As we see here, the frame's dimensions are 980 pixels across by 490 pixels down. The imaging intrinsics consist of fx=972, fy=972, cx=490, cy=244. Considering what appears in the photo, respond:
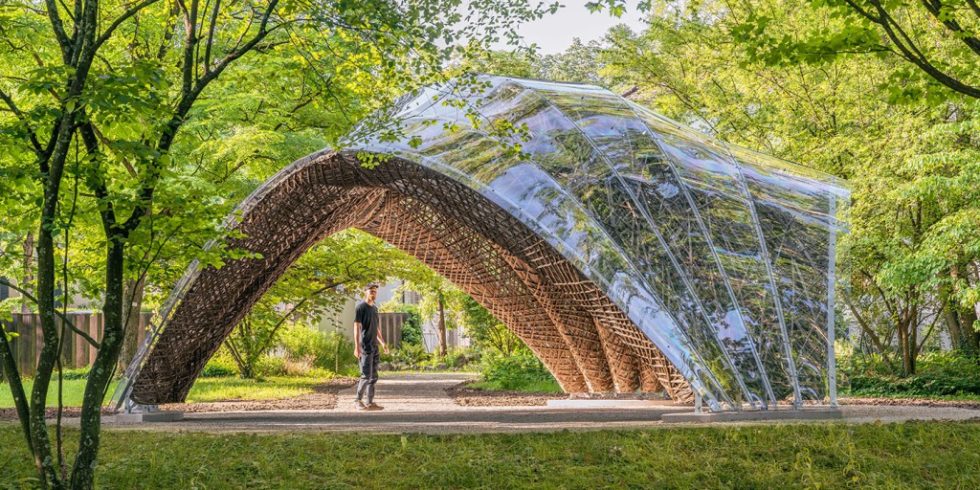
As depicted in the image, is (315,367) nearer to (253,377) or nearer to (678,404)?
(253,377)

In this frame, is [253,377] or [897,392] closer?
[897,392]

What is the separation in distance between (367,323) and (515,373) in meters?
7.17

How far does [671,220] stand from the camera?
945 cm

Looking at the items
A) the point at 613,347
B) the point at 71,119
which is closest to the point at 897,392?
the point at 613,347

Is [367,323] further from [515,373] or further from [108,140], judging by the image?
[515,373]

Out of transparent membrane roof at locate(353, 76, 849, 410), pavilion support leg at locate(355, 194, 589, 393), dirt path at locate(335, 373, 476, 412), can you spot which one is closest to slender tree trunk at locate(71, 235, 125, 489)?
transparent membrane roof at locate(353, 76, 849, 410)

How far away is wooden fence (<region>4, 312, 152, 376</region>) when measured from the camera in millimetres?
19797

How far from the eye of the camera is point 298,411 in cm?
1083

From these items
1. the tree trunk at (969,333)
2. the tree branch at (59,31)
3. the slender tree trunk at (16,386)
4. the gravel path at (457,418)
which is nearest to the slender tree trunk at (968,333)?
the tree trunk at (969,333)

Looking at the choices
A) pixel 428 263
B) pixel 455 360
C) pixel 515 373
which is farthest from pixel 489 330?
pixel 428 263

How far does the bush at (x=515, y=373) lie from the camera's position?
16.9 meters

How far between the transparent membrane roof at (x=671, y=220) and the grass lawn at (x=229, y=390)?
6.04 meters

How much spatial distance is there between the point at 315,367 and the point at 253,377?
2246 millimetres

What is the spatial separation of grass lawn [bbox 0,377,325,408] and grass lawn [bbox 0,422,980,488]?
6725 mm
